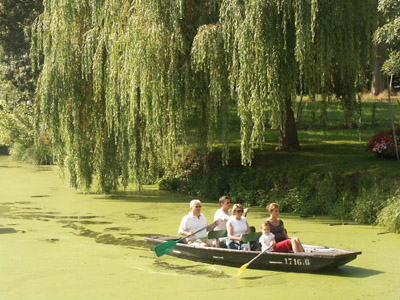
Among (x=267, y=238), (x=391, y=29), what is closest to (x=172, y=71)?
(x=391, y=29)

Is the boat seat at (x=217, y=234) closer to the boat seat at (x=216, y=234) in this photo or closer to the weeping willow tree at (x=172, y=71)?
the boat seat at (x=216, y=234)

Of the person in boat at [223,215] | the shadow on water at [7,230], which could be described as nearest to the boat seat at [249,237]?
the person in boat at [223,215]

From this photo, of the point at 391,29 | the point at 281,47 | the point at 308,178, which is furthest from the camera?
the point at 308,178

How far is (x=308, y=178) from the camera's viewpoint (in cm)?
1623

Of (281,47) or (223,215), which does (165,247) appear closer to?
(223,215)

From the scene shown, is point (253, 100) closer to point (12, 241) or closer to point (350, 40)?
point (350, 40)

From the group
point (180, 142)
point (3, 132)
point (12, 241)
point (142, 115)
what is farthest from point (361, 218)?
point (3, 132)

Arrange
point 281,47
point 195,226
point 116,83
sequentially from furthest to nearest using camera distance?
point 116,83 < point 281,47 < point 195,226

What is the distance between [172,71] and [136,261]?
20.4 ft

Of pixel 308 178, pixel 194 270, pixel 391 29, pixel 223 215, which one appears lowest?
pixel 194 270

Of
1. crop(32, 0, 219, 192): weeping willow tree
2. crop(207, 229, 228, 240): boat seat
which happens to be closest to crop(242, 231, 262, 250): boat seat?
crop(207, 229, 228, 240): boat seat

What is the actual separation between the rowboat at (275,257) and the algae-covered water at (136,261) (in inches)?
5.3

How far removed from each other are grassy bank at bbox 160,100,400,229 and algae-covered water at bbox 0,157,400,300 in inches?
25.9

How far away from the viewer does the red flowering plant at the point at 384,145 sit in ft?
54.3
